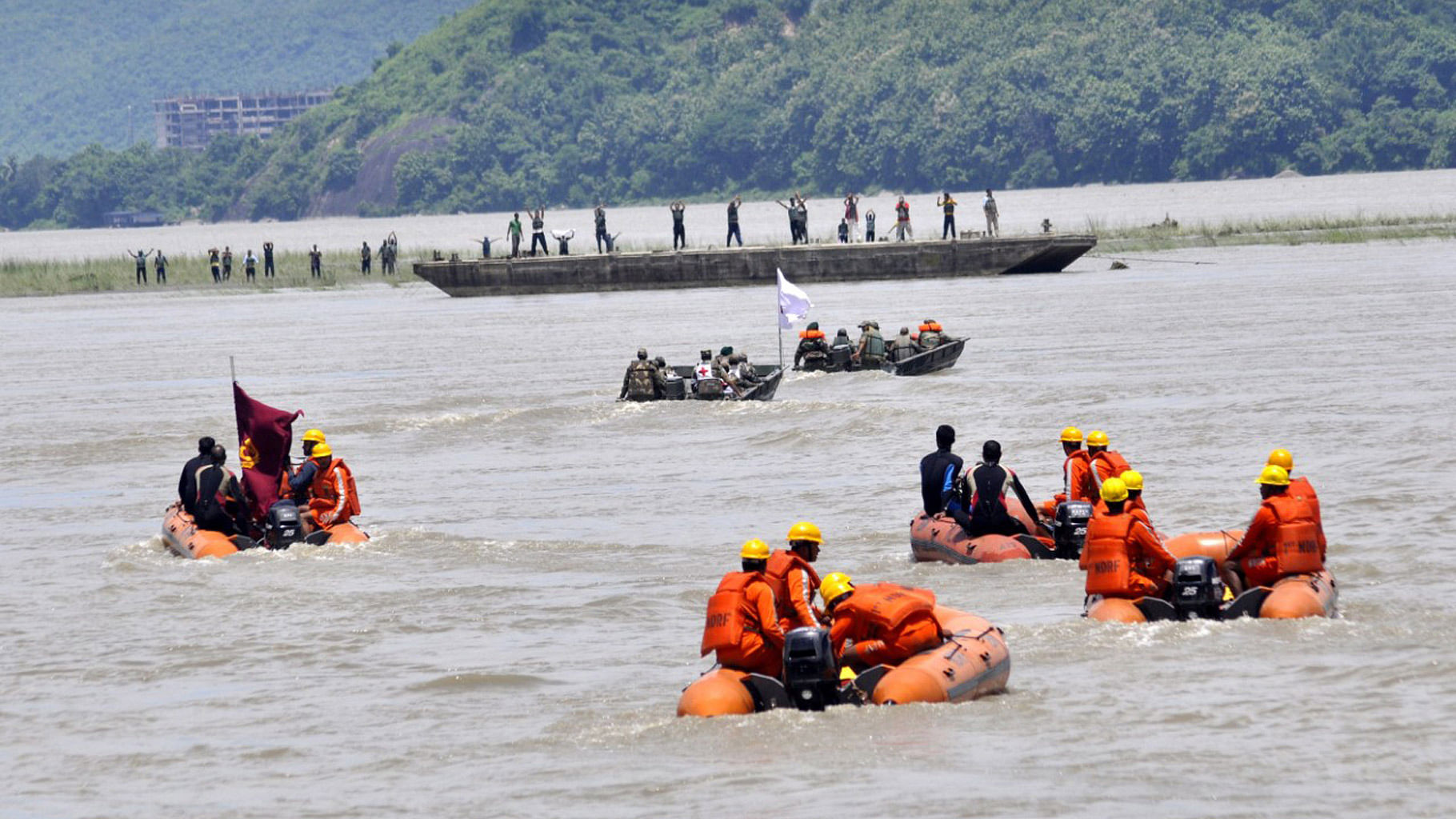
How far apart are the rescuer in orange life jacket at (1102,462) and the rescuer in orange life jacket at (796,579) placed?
5.61 meters

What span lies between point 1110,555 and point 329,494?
9.24 m

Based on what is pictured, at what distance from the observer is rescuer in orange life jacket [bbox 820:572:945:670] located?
1552cm

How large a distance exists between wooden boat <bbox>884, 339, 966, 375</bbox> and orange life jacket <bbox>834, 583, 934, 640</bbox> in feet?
83.4

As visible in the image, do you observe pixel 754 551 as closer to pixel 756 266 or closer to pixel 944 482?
pixel 944 482

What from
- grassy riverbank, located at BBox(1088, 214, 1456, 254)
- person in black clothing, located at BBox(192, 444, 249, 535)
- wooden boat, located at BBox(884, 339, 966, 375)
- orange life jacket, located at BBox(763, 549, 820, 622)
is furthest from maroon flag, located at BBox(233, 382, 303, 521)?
grassy riverbank, located at BBox(1088, 214, 1456, 254)

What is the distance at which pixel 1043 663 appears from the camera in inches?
669

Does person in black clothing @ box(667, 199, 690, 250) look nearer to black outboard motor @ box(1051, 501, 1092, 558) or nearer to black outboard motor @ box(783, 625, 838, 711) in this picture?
black outboard motor @ box(1051, 501, 1092, 558)

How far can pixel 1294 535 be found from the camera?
57.2 ft

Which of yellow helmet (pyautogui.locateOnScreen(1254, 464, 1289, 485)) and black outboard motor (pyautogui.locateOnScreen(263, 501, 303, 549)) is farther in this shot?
black outboard motor (pyautogui.locateOnScreen(263, 501, 303, 549))

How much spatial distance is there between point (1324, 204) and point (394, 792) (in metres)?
127

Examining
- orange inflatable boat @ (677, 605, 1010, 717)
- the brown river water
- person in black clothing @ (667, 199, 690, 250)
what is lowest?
the brown river water

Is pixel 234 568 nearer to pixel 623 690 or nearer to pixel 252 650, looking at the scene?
pixel 252 650

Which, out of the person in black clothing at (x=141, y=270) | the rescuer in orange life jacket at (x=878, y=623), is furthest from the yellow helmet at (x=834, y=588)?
the person in black clothing at (x=141, y=270)

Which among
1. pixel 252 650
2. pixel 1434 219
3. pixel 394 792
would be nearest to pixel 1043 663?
pixel 394 792
